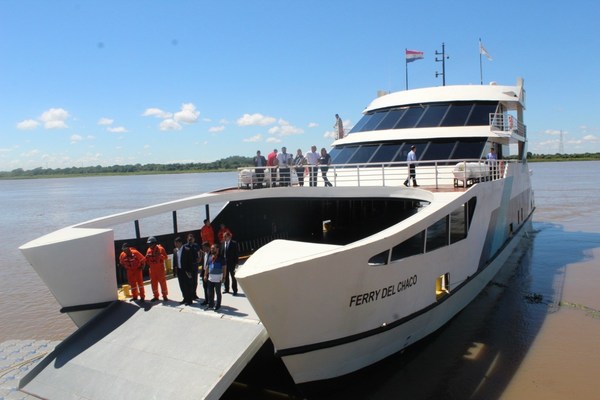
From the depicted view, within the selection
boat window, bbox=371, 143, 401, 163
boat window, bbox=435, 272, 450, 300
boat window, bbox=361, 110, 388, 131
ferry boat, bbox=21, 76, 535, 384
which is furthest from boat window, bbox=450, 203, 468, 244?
boat window, bbox=361, 110, 388, 131

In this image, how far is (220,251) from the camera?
23.8 ft

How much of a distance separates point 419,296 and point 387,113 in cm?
823

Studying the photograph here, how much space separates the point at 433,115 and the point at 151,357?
10.0 metres

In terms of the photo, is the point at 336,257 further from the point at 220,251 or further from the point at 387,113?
the point at 387,113

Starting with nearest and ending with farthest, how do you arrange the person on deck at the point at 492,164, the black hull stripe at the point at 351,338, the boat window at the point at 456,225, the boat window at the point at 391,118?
the black hull stripe at the point at 351,338, the boat window at the point at 456,225, the person on deck at the point at 492,164, the boat window at the point at 391,118

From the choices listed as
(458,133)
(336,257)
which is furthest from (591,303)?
(336,257)

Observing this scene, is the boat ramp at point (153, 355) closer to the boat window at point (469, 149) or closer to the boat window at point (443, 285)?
the boat window at point (443, 285)

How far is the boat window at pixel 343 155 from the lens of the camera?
13.1 m

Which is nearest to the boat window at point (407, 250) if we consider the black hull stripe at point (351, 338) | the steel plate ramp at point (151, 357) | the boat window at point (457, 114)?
the black hull stripe at point (351, 338)

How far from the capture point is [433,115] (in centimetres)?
1327

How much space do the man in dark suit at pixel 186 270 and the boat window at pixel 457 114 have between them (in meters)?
8.30

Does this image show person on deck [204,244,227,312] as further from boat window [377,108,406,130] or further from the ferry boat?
boat window [377,108,406,130]

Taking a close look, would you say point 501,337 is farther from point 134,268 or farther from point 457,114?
point 134,268

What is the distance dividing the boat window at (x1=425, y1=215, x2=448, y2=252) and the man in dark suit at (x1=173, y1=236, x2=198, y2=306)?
12.4ft
